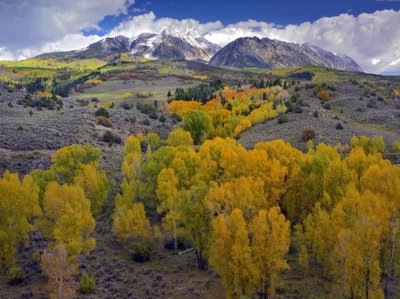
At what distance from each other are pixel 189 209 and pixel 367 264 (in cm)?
1823

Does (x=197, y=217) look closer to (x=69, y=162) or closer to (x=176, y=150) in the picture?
(x=176, y=150)

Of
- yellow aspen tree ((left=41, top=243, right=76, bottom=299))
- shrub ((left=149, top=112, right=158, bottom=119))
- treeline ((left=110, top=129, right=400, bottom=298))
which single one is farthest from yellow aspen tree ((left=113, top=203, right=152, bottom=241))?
shrub ((left=149, top=112, right=158, bottom=119))

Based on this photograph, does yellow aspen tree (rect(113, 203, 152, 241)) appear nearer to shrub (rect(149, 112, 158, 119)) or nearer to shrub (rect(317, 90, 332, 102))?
shrub (rect(149, 112, 158, 119))

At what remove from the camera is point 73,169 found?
56.1 m

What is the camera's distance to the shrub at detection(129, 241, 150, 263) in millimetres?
45844

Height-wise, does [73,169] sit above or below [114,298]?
above

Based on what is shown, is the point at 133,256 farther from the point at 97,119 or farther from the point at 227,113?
the point at 227,113

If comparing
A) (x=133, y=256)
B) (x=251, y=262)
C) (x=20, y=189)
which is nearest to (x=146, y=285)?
(x=133, y=256)

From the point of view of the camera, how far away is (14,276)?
39500 mm

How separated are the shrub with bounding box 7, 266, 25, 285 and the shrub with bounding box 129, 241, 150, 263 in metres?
11.9

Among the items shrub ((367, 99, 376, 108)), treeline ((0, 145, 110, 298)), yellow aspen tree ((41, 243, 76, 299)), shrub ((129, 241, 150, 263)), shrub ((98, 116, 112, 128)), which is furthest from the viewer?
shrub ((367, 99, 376, 108))

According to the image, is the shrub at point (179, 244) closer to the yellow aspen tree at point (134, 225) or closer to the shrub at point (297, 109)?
the yellow aspen tree at point (134, 225)

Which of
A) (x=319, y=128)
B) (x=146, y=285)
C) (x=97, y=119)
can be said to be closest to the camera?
(x=146, y=285)

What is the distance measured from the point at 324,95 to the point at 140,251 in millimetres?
99934
